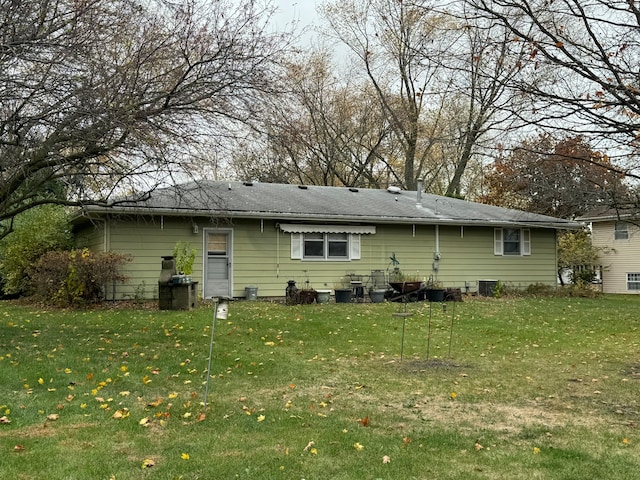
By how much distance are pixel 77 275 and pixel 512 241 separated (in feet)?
45.0

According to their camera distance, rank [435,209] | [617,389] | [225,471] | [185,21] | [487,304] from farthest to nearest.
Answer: [435,209] < [487,304] < [185,21] < [617,389] < [225,471]

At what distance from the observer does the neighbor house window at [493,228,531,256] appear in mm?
19656

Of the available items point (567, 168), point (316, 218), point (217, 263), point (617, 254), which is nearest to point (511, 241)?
point (316, 218)

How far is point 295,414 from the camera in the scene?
5.45m

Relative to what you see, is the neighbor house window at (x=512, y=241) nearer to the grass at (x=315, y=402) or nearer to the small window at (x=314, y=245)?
the small window at (x=314, y=245)

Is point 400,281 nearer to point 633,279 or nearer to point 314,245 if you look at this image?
point 314,245

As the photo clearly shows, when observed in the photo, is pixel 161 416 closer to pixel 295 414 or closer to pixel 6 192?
pixel 295 414

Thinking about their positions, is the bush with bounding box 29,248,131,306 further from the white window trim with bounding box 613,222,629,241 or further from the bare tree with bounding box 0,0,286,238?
the white window trim with bounding box 613,222,629,241

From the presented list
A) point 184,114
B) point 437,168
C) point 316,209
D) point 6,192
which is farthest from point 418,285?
point 437,168

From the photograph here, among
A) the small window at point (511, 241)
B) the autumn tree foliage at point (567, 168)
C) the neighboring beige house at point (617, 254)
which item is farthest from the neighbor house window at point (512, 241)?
the autumn tree foliage at point (567, 168)

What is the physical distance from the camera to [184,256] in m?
14.9

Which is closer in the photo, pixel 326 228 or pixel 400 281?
pixel 326 228

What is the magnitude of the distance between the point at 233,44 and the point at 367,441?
6486 millimetres

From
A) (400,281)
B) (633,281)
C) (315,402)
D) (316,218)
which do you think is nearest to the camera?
(315,402)
